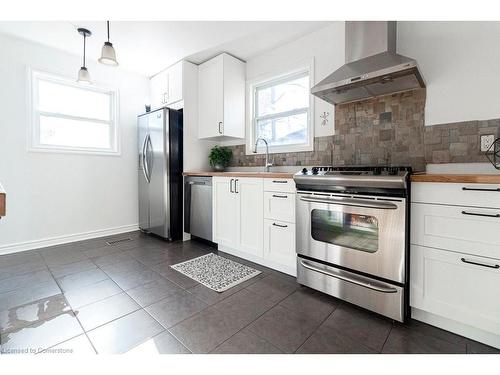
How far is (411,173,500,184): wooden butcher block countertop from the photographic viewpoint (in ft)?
3.97

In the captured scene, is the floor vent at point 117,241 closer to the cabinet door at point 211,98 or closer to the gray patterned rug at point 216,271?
the gray patterned rug at point 216,271

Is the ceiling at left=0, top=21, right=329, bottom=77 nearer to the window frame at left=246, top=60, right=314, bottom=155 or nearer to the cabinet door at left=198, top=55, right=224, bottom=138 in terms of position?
the cabinet door at left=198, top=55, right=224, bottom=138

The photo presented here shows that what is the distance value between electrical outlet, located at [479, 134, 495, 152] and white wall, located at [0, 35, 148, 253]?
13.4 feet

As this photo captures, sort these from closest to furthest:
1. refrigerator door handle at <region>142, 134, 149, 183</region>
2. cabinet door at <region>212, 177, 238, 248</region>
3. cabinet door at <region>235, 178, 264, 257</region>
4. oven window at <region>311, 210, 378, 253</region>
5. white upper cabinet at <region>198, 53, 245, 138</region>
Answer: oven window at <region>311, 210, 378, 253</region> < cabinet door at <region>235, 178, 264, 257</region> < cabinet door at <region>212, 177, 238, 248</region> < white upper cabinet at <region>198, 53, 245, 138</region> < refrigerator door handle at <region>142, 134, 149, 183</region>

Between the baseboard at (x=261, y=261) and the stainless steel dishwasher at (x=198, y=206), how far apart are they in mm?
299

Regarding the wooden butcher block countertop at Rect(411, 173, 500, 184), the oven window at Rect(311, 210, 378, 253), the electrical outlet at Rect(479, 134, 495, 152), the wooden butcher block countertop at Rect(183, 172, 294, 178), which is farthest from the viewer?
the wooden butcher block countertop at Rect(183, 172, 294, 178)

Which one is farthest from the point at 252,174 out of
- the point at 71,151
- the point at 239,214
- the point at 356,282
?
the point at 71,151

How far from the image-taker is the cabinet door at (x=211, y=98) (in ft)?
10.3

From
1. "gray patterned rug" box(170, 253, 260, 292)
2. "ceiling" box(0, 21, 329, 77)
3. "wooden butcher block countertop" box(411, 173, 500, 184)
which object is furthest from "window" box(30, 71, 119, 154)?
"wooden butcher block countertop" box(411, 173, 500, 184)

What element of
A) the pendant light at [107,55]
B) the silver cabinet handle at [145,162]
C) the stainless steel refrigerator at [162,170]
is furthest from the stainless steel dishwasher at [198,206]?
the pendant light at [107,55]

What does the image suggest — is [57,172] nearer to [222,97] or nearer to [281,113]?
[222,97]

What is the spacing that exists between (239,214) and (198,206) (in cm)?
77

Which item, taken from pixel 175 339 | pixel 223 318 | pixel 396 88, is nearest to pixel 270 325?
pixel 223 318
